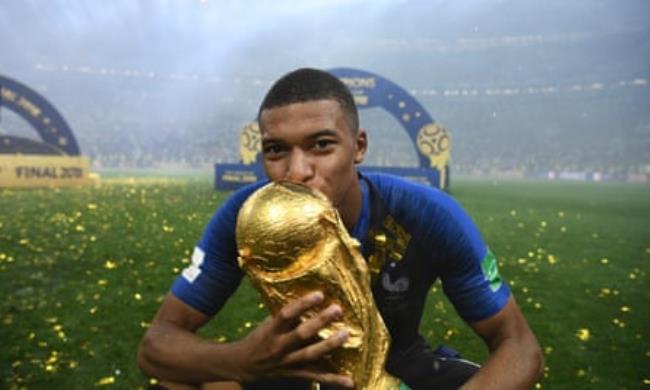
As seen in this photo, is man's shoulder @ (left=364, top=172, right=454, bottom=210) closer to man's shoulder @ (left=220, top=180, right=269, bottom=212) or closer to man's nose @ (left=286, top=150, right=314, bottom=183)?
man's shoulder @ (left=220, top=180, right=269, bottom=212)

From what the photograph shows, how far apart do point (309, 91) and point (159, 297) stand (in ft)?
12.8

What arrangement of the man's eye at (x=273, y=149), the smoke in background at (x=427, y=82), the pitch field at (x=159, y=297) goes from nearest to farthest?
the man's eye at (x=273, y=149) < the pitch field at (x=159, y=297) < the smoke in background at (x=427, y=82)

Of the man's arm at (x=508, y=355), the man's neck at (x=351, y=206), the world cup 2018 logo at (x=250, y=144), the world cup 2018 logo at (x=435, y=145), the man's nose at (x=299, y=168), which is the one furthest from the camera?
the world cup 2018 logo at (x=435, y=145)

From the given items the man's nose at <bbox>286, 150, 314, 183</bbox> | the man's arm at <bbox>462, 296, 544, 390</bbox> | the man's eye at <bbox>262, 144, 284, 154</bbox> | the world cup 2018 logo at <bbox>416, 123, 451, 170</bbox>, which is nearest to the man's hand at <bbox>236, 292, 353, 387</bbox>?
the man's nose at <bbox>286, 150, 314, 183</bbox>

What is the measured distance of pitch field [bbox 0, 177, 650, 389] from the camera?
3273mm

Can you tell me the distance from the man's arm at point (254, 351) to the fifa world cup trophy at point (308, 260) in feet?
0.10

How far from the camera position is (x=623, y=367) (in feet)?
11.1

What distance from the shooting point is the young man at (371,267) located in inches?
49.4

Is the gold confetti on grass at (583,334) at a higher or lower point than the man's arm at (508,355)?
lower

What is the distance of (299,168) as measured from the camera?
1186mm

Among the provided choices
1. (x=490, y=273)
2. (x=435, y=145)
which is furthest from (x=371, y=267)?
(x=435, y=145)

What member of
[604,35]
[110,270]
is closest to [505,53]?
[604,35]

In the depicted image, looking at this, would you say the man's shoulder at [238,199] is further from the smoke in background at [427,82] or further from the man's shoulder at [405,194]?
the smoke in background at [427,82]

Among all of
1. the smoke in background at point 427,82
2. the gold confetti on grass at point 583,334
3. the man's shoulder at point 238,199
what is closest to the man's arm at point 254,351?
the man's shoulder at point 238,199
